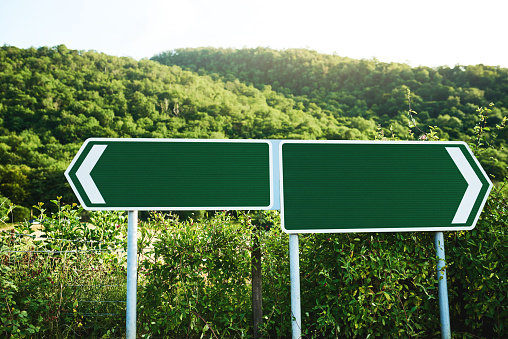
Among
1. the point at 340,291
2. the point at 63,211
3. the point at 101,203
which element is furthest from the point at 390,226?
the point at 63,211

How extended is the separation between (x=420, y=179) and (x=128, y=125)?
47.2 meters

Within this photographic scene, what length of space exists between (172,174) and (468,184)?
2.22 m

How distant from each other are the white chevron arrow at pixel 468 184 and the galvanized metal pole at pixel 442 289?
23 centimetres

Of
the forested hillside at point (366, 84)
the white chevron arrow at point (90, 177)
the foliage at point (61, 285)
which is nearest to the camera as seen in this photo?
the white chevron arrow at point (90, 177)

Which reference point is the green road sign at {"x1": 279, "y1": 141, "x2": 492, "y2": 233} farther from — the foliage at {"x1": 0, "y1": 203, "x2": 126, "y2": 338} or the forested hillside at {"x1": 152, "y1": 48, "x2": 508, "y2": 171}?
the forested hillside at {"x1": 152, "y1": 48, "x2": 508, "y2": 171}

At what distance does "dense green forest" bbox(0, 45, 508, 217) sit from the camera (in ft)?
120

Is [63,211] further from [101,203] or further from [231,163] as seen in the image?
[231,163]

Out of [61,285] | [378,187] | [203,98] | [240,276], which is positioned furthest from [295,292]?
[203,98]

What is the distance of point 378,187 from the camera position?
7.79 feet

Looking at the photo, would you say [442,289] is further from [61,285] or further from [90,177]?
[61,285]

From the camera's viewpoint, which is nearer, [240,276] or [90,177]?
[90,177]

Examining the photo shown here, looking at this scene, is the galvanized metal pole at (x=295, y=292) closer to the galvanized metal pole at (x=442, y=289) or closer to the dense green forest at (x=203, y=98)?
the galvanized metal pole at (x=442, y=289)

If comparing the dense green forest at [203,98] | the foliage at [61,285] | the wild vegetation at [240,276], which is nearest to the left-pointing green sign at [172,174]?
the wild vegetation at [240,276]

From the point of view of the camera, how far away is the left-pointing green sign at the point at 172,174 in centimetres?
227
